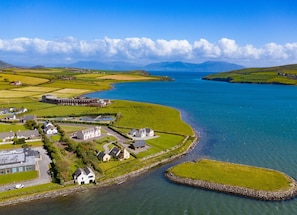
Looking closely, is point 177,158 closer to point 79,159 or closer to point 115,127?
point 79,159

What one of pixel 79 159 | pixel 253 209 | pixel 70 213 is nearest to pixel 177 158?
pixel 79 159

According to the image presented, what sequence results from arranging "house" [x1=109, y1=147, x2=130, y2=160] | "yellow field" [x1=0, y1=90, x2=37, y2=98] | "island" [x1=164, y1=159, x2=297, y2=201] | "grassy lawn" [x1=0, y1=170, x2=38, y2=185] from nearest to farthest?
"island" [x1=164, y1=159, x2=297, y2=201] → "grassy lawn" [x1=0, y1=170, x2=38, y2=185] → "house" [x1=109, y1=147, x2=130, y2=160] → "yellow field" [x1=0, y1=90, x2=37, y2=98]

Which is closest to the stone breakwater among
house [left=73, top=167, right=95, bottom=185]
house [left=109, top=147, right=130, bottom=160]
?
house [left=109, top=147, right=130, bottom=160]

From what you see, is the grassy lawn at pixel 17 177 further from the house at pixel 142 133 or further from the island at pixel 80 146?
the house at pixel 142 133

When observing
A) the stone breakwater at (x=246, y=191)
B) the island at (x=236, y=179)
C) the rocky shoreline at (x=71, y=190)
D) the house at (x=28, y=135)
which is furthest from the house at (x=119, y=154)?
the house at (x=28, y=135)

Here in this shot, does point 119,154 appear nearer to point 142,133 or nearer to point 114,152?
point 114,152

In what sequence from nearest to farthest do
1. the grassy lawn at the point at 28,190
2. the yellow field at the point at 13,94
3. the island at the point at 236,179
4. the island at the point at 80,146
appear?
1. the grassy lawn at the point at 28,190
2. the island at the point at 236,179
3. the island at the point at 80,146
4. the yellow field at the point at 13,94

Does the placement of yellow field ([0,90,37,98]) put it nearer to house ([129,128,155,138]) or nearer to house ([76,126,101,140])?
house ([76,126,101,140])
